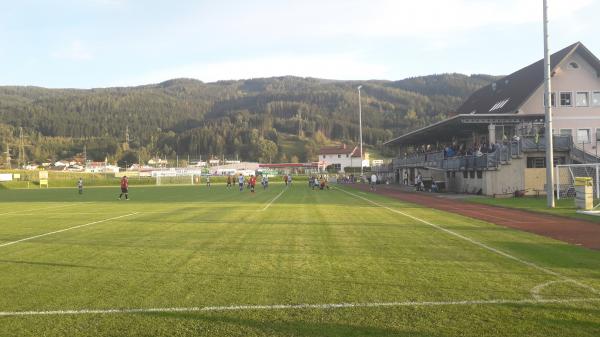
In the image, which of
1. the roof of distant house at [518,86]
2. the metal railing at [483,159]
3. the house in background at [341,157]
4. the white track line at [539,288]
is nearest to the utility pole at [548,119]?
the metal railing at [483,159]

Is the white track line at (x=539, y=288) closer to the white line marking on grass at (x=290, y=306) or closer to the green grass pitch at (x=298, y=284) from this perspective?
the green grass pitch at (x=298, y=284)

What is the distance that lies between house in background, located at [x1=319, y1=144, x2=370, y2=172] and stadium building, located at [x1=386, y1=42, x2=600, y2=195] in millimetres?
95964

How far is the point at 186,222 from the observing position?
18.1 metres

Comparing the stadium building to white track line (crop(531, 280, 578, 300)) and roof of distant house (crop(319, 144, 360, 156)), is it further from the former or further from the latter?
roof of distant house (crop(319, 144, 360, 156))

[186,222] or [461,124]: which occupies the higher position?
[461,124]

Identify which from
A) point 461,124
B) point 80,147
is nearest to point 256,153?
point 80,147

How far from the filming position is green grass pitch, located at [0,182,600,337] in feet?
19.3

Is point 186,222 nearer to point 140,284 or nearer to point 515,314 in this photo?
point 140,284

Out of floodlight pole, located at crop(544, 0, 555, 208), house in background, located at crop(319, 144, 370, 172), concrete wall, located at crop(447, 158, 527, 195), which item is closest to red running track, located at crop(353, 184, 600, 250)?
floodlight pole, located at crop(544, 0, 555, 208)

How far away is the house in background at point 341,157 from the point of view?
152000 millimetres

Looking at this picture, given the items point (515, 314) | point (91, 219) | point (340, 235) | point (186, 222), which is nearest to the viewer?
point (515, 314)

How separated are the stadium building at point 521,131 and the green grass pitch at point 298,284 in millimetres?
21720

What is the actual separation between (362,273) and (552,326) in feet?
11.4

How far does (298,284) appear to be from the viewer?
7906 mm
